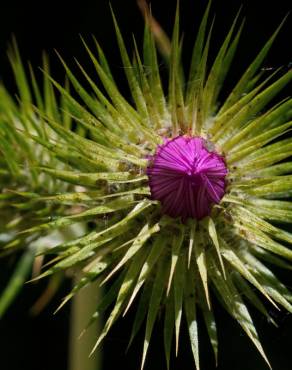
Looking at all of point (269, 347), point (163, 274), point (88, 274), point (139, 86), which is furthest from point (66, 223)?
point (269, 347)

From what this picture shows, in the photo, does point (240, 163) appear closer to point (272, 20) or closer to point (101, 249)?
point (101, 249)

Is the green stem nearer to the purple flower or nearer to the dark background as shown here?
the dark background

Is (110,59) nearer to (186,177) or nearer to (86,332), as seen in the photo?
(86,332)

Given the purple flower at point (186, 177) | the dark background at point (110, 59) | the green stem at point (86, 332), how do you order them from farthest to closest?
the dark background at point (110, 59)
the green stem at point (86, 332)
the purple flower at point (186, 177)

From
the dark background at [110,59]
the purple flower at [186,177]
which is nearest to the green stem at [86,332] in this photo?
the dark background at [110,59]

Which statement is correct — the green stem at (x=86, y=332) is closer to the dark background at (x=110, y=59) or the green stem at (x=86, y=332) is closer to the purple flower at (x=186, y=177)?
the dark background at (x=110, y=59)

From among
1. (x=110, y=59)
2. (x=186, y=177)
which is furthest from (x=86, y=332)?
(x=110, y=59)
